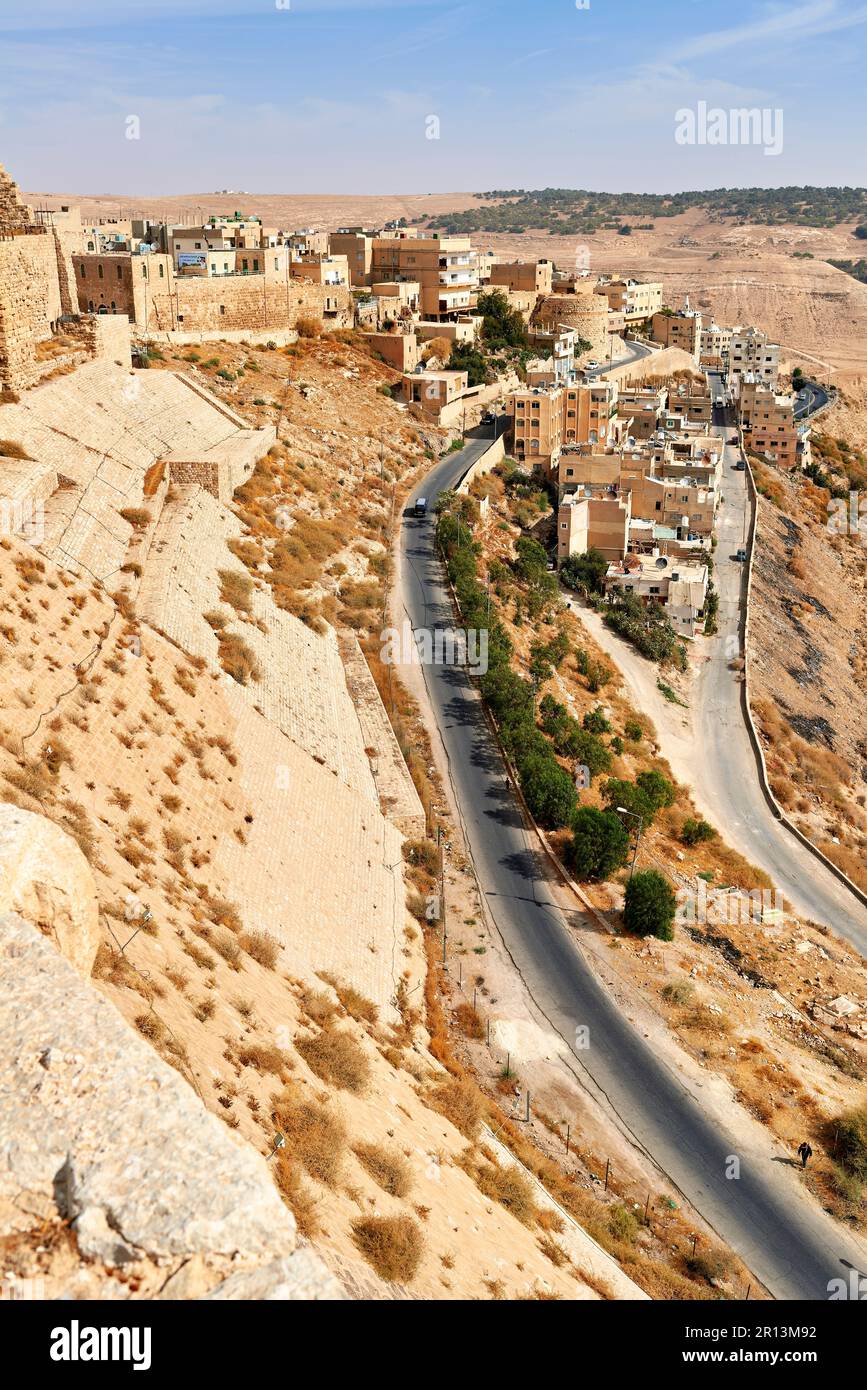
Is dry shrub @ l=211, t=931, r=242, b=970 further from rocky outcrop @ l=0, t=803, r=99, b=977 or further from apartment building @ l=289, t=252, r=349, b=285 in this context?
apartment building @ l=289, t=252, r=349, b=285

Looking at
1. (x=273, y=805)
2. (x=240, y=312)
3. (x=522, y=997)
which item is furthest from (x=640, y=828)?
(x=240, y=312)

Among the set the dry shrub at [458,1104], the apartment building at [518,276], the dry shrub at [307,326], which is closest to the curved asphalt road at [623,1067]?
the dry shrub at [458,1104]

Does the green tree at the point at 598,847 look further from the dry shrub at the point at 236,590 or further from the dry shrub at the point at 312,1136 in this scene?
the dry shrub at the point at 312,1136

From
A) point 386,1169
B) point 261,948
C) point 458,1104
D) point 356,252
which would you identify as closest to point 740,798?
point 458,1104

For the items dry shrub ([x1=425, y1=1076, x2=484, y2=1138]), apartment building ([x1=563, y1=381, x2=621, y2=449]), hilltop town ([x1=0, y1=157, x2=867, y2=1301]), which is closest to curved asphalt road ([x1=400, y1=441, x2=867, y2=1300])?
hilltop town ([x1=0, y1=157, x2=867, y2=1301])

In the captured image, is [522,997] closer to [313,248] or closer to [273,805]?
[273,805]

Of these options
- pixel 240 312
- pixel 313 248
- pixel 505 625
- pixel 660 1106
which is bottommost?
pixel 660 1106
